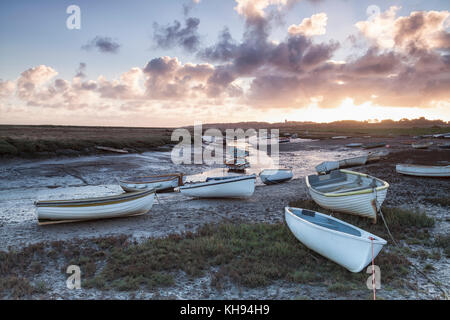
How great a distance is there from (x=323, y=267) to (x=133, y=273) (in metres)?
5.35

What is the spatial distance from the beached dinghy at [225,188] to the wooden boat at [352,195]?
3549 millimetres

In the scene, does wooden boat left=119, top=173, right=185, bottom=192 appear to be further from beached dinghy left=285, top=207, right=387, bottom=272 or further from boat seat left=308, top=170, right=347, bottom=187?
beached dinghy left=285, top=207, right=387, bottom=272

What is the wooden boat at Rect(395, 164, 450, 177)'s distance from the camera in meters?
18.8

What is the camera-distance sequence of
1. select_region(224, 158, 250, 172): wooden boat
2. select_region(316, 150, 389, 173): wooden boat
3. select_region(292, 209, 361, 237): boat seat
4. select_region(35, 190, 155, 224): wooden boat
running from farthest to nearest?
select_region(224, 158, 250, 172): wooden boat
select_region(316, 150, 389, 173): wooden boat
select_region(35, 190, 155, 224): wooden boat
select_region(292, 209, 361, 237): boat seat

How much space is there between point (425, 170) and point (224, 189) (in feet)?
48.7

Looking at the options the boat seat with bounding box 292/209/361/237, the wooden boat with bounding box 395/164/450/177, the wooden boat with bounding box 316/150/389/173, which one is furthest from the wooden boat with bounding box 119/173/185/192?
the wooden boat with bounding box 395/164/450/177

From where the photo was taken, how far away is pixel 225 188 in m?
16.3

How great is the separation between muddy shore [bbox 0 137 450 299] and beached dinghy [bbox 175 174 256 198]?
1.45ft

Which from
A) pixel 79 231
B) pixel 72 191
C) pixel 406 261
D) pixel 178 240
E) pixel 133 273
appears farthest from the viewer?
pixel 72 191

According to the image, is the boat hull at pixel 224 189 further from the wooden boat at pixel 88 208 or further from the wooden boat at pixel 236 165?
the wooden boat at pixel 236 165

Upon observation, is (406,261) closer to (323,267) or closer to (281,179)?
(323,267)

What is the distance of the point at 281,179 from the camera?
2247 centimetres

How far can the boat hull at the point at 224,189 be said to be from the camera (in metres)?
16.2
